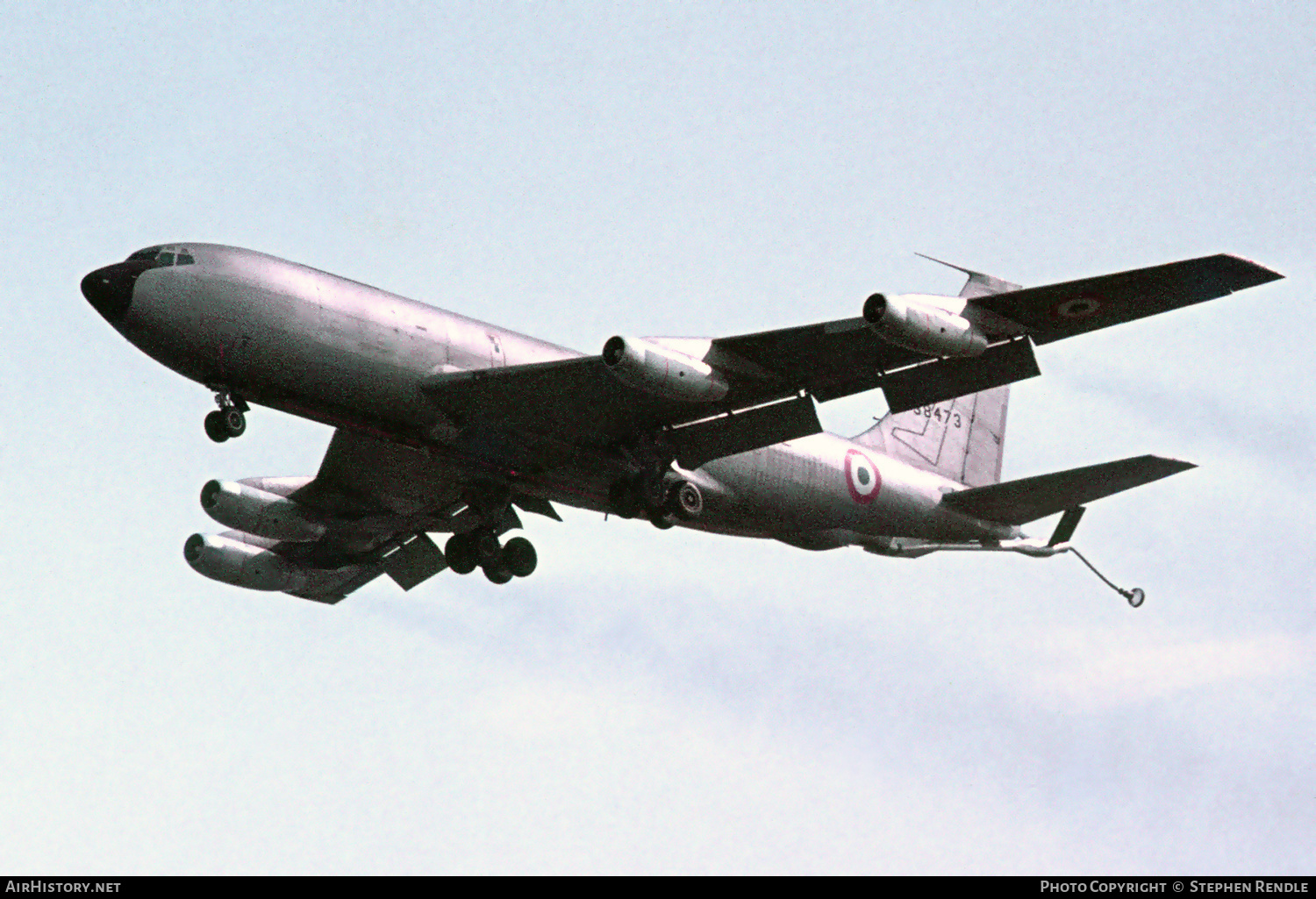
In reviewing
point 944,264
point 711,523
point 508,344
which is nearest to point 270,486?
point 508,344

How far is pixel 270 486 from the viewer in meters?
39.6

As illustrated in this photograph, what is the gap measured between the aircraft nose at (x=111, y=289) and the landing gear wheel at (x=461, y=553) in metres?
9.81

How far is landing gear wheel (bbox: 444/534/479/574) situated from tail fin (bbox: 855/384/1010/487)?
9.45m

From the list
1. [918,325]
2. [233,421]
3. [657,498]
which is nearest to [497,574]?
[657,498]

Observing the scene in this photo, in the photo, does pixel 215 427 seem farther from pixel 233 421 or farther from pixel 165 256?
pixel 165 256

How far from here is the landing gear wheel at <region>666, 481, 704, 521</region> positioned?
37.2 meters

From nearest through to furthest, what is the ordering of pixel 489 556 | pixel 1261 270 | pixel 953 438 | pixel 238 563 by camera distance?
pixel 1261 270 → pixel 489 556 → pixel 238 563 → pixel 953 438

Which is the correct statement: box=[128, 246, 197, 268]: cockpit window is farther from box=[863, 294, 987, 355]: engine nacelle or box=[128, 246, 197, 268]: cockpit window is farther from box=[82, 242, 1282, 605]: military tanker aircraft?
box=[863, 294, 987, 355]: engine nacelle

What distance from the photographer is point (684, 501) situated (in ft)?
123

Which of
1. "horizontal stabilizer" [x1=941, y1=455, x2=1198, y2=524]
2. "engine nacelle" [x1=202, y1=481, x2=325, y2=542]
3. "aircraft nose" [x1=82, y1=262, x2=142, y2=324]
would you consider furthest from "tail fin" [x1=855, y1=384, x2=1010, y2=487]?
"aircraft nose" [x1=82, y1=262, x2=142, y2=324]

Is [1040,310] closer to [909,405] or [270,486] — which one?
[909,405]

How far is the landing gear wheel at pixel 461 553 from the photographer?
3975 cm

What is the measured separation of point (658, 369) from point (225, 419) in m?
7.88
